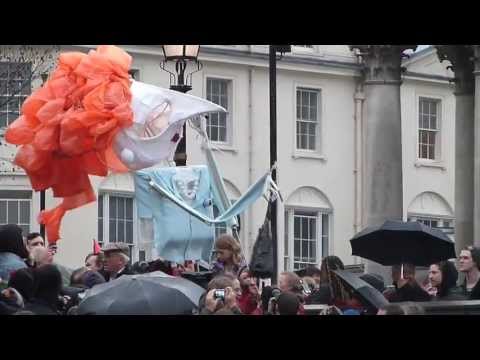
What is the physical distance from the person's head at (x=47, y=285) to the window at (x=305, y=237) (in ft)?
118

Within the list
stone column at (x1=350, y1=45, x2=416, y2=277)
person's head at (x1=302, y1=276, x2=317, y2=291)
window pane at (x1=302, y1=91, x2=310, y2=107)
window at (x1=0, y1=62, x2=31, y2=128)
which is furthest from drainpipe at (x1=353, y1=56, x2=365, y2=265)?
person's head at (x1=302, y1=276, x2=317, y2=291)

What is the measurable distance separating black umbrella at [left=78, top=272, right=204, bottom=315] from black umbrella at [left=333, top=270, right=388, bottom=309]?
44.7 inches

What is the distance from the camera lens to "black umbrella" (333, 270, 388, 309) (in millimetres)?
11047

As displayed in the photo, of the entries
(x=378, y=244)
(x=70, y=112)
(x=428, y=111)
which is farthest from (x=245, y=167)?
(x=70, y=112)

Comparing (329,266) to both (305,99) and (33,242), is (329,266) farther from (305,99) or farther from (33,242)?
(305,99)

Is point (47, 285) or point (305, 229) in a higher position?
point (305, 229)

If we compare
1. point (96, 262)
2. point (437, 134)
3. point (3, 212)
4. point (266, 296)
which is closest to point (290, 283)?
point (266, 296)

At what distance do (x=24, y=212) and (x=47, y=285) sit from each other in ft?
97.6

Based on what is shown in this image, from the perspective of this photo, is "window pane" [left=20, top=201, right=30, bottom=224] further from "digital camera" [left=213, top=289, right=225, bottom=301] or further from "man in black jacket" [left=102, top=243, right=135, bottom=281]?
"digital camera" [left=213, top=289, right=225, bottom=301]

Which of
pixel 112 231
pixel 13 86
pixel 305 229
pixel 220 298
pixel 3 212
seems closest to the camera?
pixel 220 298

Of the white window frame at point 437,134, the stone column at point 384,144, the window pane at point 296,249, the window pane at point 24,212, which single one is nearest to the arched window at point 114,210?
the window pane at point 24,212

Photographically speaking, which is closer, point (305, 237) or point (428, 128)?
point (305, 237)

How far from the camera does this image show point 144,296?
12.2 m

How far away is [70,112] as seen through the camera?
13344 mm
